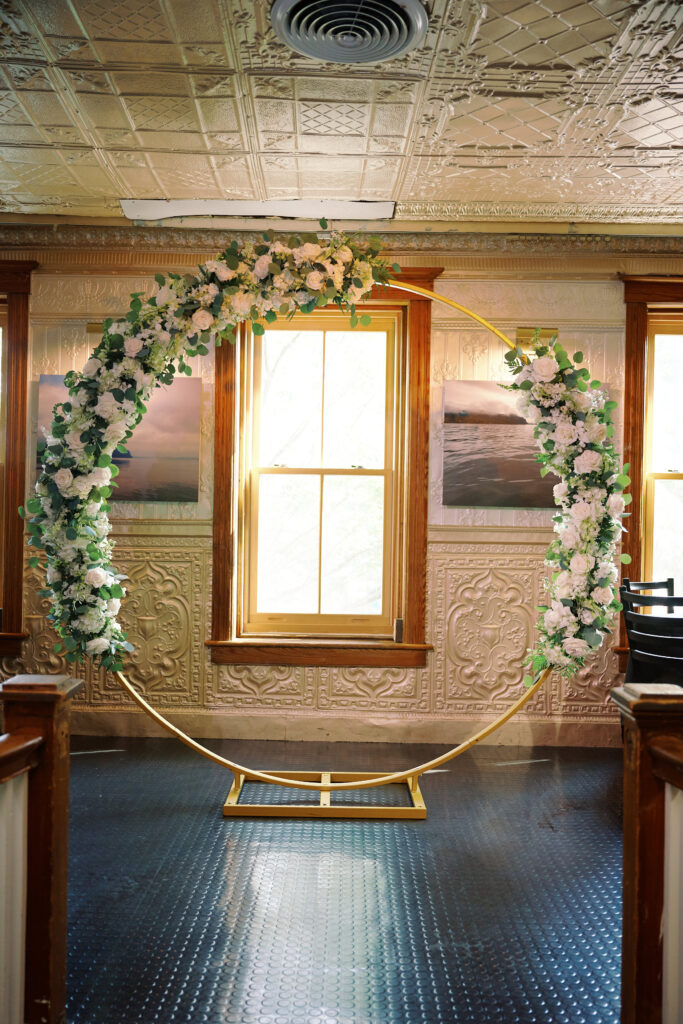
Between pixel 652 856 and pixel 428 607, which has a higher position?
pixel 428 607

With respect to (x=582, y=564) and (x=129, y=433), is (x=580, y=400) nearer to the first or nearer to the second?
(x=582, y=564)

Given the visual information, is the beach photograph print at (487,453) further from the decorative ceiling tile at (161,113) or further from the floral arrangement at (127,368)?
the decorative ceiling tile at (161,113)

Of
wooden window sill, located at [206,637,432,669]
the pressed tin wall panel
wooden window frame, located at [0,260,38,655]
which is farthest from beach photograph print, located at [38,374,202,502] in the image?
wooden window sill, located at [206,637,432,669]

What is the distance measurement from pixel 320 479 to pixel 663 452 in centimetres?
228

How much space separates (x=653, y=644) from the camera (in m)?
4.05

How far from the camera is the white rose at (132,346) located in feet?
11.6

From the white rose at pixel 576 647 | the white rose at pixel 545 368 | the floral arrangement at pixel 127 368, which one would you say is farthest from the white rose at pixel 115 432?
the white rose at pixel 576 647

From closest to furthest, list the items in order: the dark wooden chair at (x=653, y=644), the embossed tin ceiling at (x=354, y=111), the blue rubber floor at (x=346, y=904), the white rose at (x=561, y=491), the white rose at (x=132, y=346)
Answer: the blue rubber floor at (x=346, y=904), the embossed tin ceiling at (x=354, y=111), the white rose at (x=132, y=346), the white rose at (x=561, y=491), the dark wooden chair at (x=653, y=644)

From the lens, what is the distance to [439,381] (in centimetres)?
514

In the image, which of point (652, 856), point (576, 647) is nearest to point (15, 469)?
point (576, 647)

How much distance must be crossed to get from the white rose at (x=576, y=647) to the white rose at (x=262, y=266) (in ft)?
6.90

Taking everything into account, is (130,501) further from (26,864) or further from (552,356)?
(26,864)

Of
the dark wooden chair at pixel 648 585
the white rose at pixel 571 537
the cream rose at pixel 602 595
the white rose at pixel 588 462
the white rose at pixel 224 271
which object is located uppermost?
the white rose at pixel 224 271

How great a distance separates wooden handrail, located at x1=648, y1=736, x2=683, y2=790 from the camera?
6.21ft
